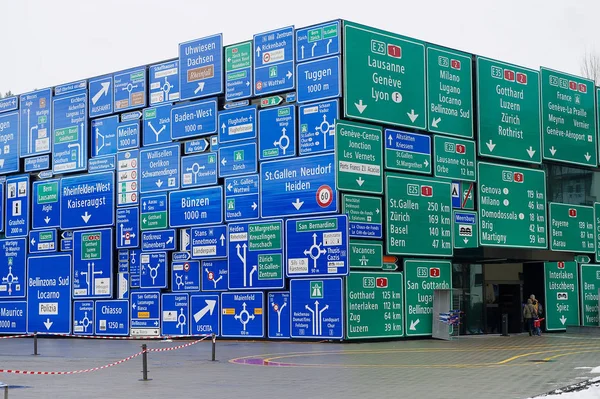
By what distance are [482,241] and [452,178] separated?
122 inches

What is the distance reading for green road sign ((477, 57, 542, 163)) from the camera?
43.3 metres

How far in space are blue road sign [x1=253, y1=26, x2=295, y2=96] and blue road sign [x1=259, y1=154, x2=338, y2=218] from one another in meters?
→ 3.17

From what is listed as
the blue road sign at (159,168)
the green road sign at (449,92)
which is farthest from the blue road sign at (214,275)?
the green road sign at (449,92)

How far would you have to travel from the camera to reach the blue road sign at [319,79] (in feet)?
124

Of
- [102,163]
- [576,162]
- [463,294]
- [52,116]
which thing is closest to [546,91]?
[576,162]

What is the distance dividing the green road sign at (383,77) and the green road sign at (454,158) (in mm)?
1301

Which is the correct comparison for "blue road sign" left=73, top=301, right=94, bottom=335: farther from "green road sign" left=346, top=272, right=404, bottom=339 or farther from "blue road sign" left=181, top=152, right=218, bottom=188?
"green road sign" left=346, top=272, right=404, bottom=339

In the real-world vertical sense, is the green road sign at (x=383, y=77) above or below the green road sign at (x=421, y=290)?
above

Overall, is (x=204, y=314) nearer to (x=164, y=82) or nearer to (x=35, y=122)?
(x=164, y=82)

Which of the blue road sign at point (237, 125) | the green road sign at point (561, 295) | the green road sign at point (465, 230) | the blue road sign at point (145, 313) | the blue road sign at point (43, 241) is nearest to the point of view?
the blue road sign at point (237, 125)

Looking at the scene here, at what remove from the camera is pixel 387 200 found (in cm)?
3897

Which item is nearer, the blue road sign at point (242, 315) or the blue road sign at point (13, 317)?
the blue road sign at point (242, 315)

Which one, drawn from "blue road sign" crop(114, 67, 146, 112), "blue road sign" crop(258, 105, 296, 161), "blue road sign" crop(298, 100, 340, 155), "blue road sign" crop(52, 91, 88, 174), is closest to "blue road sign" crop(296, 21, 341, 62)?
"blue road sign" crop(298, 100, 340, 155)

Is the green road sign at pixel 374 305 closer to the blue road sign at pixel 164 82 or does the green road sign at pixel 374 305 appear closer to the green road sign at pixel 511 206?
the green road sign at pixel 511 206
